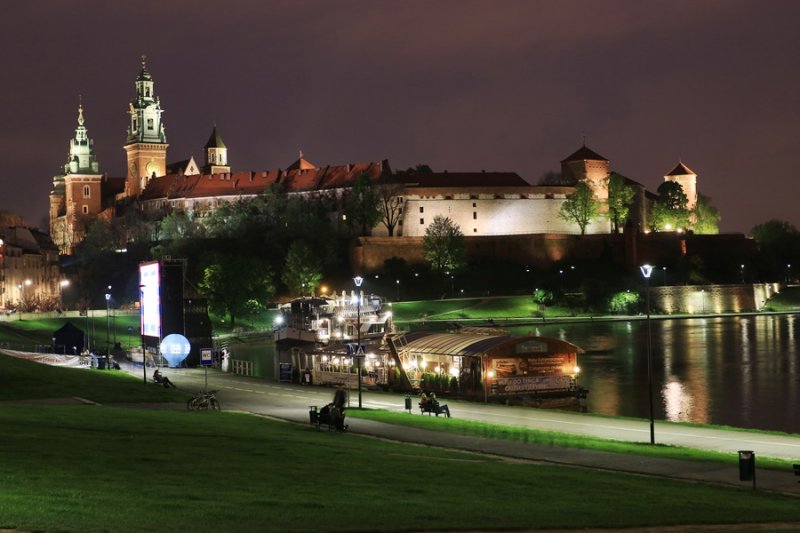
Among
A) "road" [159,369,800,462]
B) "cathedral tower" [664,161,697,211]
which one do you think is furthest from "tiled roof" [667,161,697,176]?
"road" [159,369,800,462]

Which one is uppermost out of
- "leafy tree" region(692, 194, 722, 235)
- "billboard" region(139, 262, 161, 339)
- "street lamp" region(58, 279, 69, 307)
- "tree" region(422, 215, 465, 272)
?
"leafy tree" region(692, 194, 722, 235)

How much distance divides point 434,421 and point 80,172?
149549 mm

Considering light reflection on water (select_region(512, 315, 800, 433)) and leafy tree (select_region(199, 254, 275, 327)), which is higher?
leafy tree (select_region(199, 254, 275, 327))

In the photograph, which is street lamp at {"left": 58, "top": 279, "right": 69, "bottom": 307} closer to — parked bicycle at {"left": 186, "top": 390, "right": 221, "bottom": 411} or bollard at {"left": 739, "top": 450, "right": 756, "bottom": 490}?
parked bicycle at {"left": 186, "top": 390, "right": 221, "bottom": 411}

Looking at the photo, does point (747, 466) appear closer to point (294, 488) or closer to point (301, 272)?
point (294, 488)

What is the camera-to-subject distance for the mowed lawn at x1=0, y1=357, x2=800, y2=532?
14.0 metres

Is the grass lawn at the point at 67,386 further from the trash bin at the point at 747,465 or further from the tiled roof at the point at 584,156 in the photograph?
the tiled roof at the point at 584,156

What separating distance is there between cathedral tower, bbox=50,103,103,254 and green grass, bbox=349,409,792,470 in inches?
5534

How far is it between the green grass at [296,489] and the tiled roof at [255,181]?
11293 centimetres

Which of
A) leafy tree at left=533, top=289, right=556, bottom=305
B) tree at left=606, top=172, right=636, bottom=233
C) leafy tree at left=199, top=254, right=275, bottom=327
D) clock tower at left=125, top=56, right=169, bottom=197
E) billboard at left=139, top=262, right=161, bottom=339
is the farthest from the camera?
clock tower at left=125, top=56, right=169, bottom=197

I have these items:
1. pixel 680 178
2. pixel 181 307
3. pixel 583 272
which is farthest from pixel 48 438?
pixel 680 178

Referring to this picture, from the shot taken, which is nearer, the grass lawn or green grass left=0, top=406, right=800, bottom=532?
green grass left=0, top=406, right=800, bottom=532

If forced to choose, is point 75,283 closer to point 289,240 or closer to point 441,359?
point 289,240

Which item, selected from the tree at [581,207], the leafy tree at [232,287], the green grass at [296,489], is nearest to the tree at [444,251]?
the tree at [581,207]
